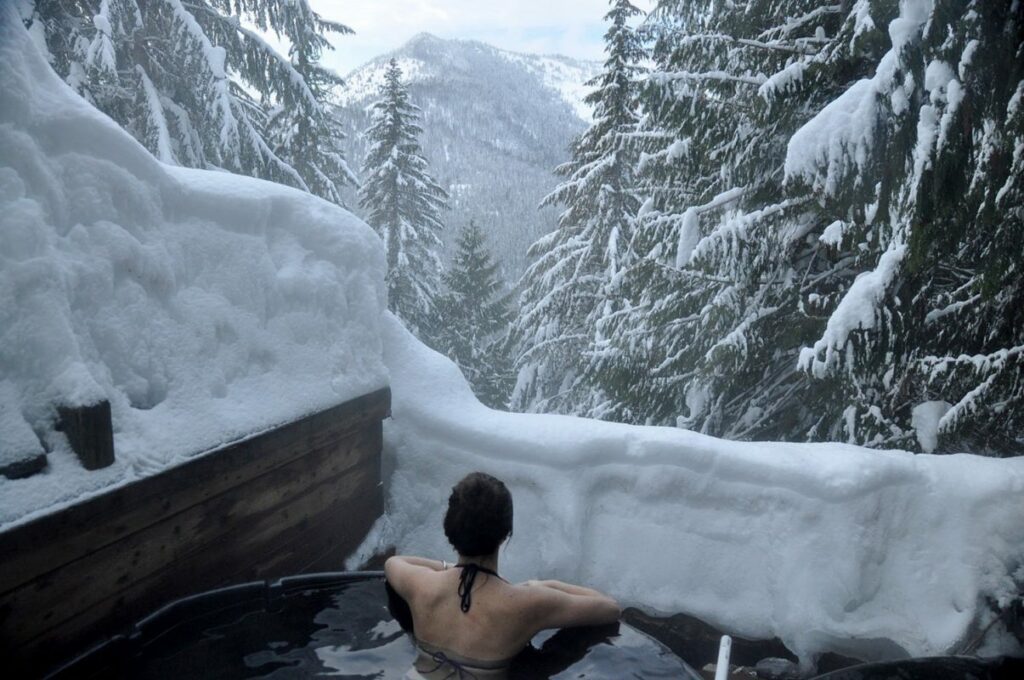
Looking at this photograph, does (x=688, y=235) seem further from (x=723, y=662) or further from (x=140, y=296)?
(x=140, y=296)

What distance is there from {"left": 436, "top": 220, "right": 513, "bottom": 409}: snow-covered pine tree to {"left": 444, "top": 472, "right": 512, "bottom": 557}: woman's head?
71.3 feet

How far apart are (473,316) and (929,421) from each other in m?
20.8

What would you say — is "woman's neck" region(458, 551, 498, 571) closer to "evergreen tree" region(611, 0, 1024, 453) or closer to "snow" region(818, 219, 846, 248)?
"evergreen tree" region(611, 0, 1024, 453)

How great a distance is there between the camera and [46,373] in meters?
2.32

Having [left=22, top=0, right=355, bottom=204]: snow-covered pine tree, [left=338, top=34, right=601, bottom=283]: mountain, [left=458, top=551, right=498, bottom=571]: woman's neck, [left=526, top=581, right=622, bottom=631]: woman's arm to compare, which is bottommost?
[left=526, top=581, right=622, bottom=631]: woman's arm

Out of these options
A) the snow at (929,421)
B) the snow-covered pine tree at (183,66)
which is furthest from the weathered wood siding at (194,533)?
the snow-covered pine tree at (183,66)

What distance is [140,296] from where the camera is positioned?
9.18 ft

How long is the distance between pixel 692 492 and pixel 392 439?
1998mm

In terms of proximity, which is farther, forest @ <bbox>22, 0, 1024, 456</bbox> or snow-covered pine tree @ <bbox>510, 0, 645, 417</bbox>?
snow-covered pine tree @ <bbox>510, 0, 645, 417</bbox>

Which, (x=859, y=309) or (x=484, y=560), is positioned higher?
(x=859, y=309)

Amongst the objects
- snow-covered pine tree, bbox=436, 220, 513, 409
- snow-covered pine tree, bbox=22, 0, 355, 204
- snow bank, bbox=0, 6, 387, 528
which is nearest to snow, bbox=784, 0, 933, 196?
snow bank, bbox=0, 6, 387, 528

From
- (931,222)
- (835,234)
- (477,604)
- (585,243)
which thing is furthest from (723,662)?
(585,243)

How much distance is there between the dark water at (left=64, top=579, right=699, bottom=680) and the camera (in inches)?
98.2

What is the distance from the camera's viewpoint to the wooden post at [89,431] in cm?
227
